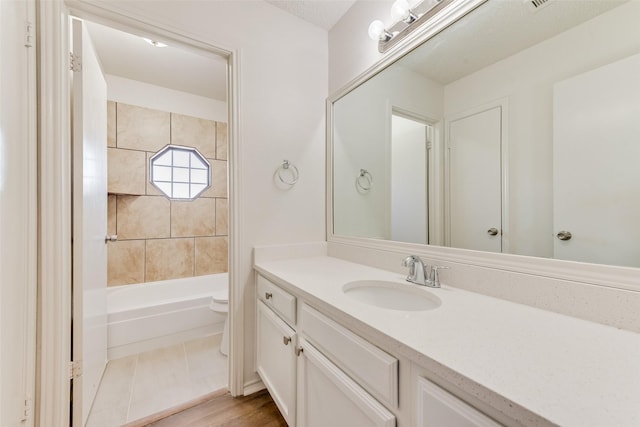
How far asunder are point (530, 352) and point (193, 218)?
300 cm

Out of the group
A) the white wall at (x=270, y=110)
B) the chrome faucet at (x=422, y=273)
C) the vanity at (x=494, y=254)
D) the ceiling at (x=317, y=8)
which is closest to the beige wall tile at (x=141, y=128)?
the white wall at (x=270, y=110)

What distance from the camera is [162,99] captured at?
2682 millimetres

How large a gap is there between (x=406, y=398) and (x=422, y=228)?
0.77 metres

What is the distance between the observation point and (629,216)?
0.68m

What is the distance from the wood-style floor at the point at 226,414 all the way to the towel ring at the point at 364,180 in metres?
1.37

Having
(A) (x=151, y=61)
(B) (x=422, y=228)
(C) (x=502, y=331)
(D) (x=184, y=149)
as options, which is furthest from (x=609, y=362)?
(D) (x=184, y=149)

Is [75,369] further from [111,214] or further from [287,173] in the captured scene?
[111,214]

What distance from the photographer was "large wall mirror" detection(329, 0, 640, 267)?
70cm

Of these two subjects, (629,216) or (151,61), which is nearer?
(629,216)

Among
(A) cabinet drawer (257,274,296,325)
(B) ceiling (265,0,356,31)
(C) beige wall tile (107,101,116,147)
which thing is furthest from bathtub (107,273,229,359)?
(B) ceiling (265,0,356,31)

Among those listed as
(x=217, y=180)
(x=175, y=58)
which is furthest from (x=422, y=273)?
(x=217, y=180)

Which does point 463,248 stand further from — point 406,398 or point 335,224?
point 335,224

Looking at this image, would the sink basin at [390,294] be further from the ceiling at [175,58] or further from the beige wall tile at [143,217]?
the beige wall tile at [143,217]

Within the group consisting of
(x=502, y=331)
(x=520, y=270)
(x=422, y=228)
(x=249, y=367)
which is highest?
(x=422, y=228)
